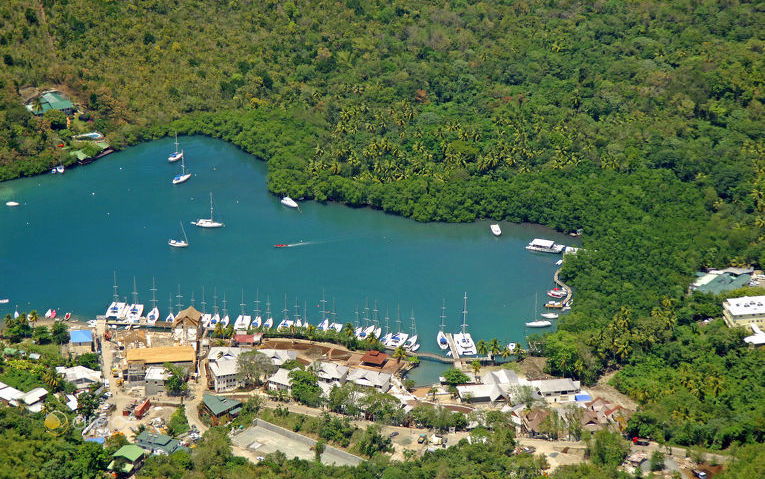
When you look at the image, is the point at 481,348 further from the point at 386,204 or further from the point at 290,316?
the point at 386,204

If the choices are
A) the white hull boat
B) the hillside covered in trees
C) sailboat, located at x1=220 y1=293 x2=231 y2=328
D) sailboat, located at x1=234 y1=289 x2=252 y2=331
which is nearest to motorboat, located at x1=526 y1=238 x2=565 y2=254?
the hillside covered in trees

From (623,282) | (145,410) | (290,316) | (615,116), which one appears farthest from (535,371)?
(615,116)

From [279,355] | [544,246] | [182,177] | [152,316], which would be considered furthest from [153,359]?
[544,246]

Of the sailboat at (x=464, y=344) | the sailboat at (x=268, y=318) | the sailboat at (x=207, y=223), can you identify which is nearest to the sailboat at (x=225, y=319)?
the sailboat at (x=268, y=318)

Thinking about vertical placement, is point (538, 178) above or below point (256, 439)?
above

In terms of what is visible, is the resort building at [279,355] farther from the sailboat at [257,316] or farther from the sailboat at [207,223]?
the sailboat at [207,223]

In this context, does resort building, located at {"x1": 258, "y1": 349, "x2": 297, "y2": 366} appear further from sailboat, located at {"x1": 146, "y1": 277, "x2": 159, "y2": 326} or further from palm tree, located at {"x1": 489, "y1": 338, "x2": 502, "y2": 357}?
palm tree, located at {"x1": 489, "y1": 338, "x2": 502, "y2": 357}
